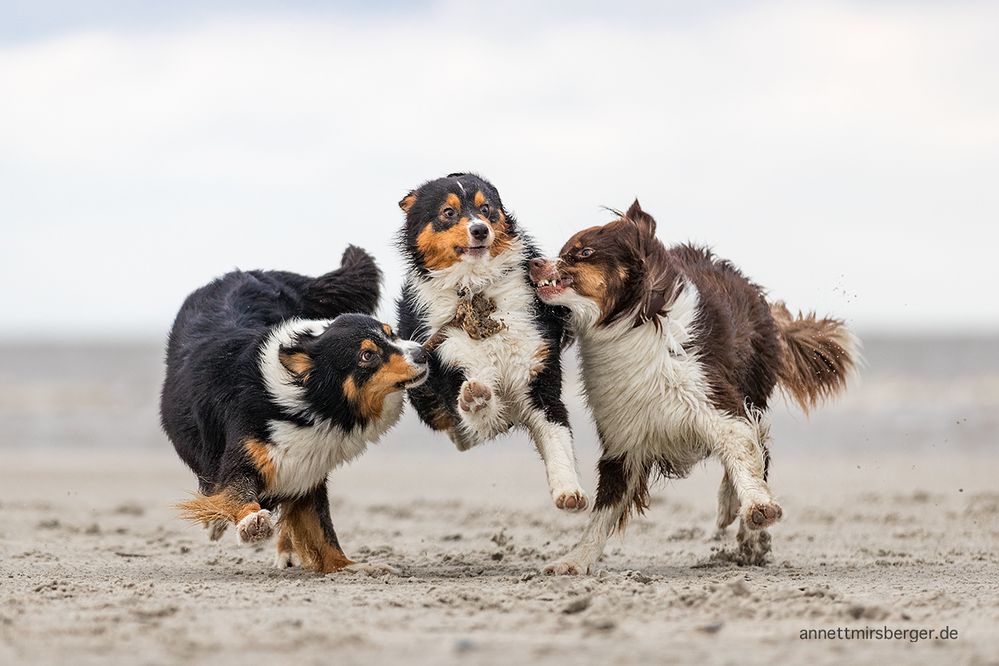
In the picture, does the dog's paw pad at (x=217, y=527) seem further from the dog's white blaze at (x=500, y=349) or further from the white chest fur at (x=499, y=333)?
the white chest fur at (x=499, y=333)

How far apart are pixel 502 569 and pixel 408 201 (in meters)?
2.21

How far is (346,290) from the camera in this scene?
28.6 feet

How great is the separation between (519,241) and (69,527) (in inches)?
205

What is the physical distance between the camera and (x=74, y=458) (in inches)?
700

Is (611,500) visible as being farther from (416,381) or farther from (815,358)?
(815,358)

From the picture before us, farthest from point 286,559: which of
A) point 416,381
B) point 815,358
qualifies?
point 815,358

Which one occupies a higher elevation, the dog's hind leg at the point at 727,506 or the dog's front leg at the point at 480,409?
the dog's front leg at the point at 480,409

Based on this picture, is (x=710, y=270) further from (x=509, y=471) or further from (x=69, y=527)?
(x=509, y=471)

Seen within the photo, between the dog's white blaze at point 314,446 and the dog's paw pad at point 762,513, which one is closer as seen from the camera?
the dog's paw pad at point 762,513

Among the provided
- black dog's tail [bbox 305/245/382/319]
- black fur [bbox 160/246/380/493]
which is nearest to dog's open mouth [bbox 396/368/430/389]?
black fur [bbox 160/246/380/493]

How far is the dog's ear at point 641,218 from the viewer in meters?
7.34

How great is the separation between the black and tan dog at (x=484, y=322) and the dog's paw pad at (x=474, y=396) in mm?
10

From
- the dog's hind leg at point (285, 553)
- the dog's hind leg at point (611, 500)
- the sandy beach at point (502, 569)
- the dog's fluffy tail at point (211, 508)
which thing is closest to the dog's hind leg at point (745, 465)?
the sandy beach at point (502, 569)

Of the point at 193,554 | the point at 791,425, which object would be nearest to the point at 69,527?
the point at 193,554
